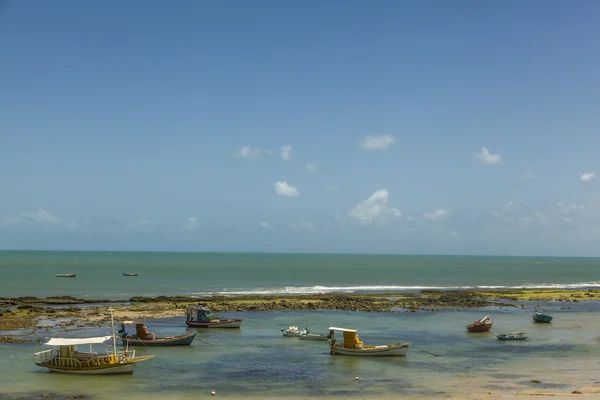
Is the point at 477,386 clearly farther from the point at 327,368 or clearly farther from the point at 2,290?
the point at 2,290

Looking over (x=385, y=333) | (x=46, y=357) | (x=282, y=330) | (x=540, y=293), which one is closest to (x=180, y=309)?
(x=282, y=330)

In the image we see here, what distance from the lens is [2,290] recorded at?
93.0m

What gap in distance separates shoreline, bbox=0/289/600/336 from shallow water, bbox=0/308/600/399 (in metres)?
7.78

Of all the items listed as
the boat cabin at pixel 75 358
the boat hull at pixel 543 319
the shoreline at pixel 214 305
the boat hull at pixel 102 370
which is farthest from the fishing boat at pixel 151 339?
the boat hull at pixel 543 319

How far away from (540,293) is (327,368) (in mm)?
67223

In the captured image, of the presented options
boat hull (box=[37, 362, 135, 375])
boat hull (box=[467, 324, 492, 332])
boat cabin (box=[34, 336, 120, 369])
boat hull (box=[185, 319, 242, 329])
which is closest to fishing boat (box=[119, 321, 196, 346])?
boat cabin (box=[34, 336, 120, 369])

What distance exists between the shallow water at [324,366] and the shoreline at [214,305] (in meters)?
7.78

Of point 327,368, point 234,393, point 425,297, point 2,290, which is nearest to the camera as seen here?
point 234,393

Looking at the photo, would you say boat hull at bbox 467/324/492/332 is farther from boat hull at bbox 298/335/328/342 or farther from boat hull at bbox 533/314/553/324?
boat hull at bbox 298/335/328/342

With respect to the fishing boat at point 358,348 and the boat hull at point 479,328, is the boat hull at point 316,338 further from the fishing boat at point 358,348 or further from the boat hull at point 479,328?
the boat hull at point 479,328

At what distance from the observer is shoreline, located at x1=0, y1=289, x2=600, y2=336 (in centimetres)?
5738

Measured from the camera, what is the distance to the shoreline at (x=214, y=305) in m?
57.4

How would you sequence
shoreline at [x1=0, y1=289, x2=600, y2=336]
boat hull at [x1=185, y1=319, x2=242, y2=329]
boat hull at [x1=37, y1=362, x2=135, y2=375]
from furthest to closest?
shoreline at [x1=0, y1=289, x2=600, y2=336] < boat hull at [x1=185, y1=319, x2=242, y2=329] < boat hull at [x1=37, y1=362, x2=135, y2=375]

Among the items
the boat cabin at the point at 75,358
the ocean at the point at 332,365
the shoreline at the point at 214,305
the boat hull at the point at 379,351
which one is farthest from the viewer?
the shoreline at the point at 214,305
